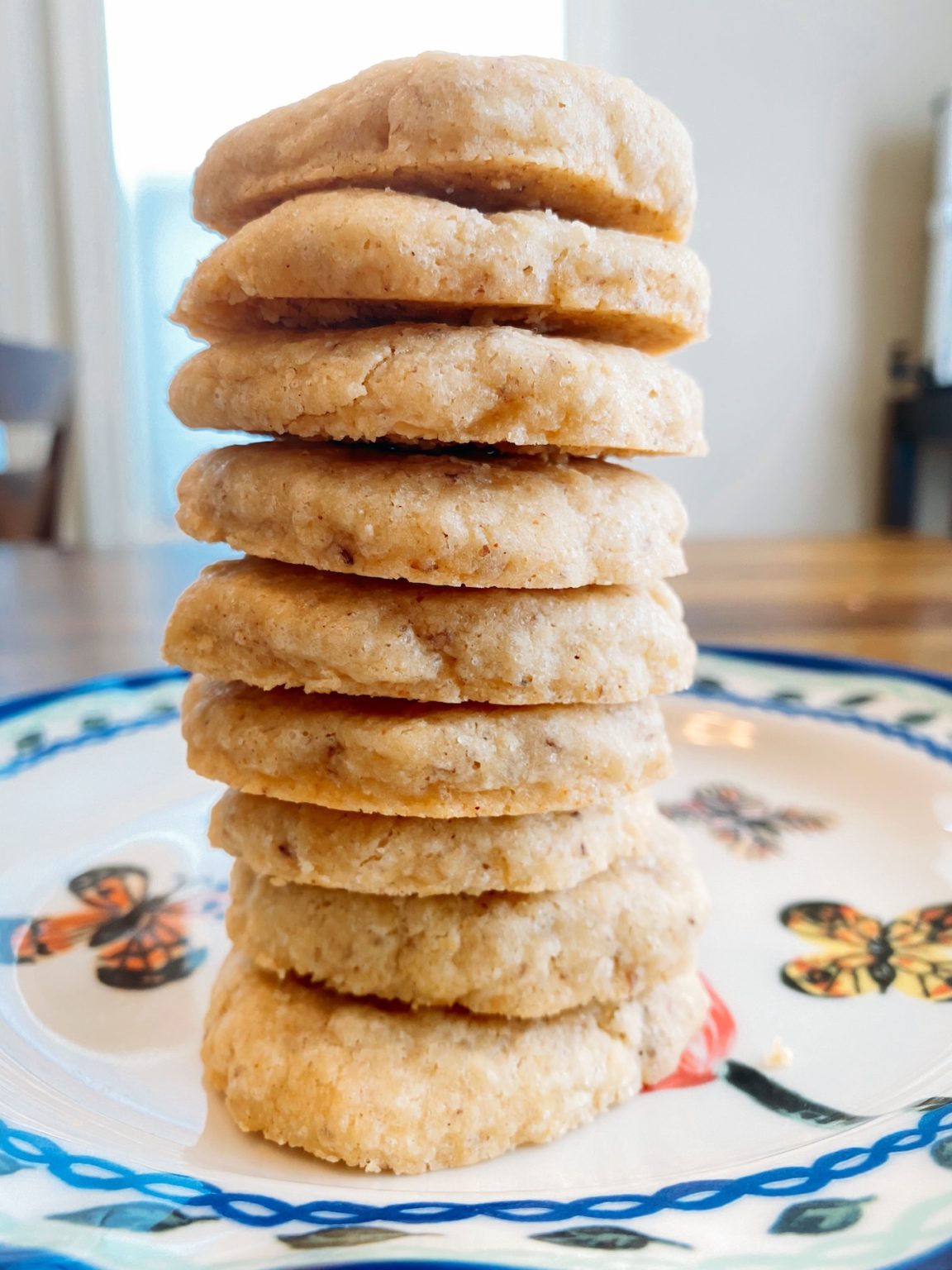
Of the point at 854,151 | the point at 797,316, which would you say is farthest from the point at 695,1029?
the point at 854,151

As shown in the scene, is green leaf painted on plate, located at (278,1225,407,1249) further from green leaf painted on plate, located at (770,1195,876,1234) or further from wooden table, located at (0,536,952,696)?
wooden table, located at (0,536,952,696)

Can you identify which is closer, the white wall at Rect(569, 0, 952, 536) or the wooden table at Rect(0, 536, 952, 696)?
the wooden table at Rect(0, 536, 952, 696)

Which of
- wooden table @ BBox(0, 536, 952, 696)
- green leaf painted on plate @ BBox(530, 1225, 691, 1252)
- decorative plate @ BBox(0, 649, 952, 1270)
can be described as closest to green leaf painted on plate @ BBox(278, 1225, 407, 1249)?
decorative plate @ BBox(0, 649, 952, 1270)

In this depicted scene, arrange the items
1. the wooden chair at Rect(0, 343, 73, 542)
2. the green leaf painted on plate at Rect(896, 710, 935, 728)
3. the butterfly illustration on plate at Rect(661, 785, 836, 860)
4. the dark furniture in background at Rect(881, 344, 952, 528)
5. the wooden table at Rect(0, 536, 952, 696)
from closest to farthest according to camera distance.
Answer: the butterfly illustration on plate at Rect(661, 785, 836, 860)
the green leaf painted on plate at Rect(896, 710, 935, 728)
the wooden table at Rect(0, 536, 952, 696)
the wooden chair at Rect(0, 343, 73, 542)
the dark furniture in background at Rect(881, 344, 952, 528)

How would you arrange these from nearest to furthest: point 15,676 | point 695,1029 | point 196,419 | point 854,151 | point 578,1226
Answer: point 578,1226 < point 196,419 < point 695,1029 < point 15,676 < point 854,151

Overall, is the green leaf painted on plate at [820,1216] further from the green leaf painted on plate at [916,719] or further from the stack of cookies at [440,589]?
the green leaf painted on plate at [916,719]

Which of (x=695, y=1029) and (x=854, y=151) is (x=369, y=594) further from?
(x=854, y=151)
